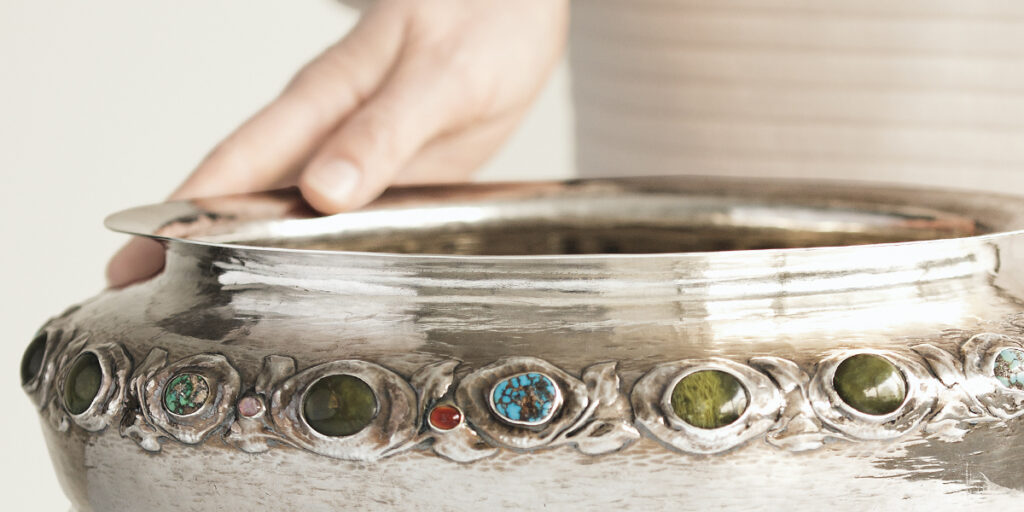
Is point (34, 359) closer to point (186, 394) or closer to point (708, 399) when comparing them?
point (186, 394)

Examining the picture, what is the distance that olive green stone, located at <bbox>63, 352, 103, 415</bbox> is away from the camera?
41cm

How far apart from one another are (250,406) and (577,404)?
4.5 inches

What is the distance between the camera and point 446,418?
353 millimetres

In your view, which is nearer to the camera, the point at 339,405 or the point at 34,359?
the point at 339,405

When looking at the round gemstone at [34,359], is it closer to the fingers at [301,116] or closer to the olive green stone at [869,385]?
the fingers at [301,116]

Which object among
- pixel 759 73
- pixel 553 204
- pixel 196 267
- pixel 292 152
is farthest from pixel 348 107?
pixel 759 73

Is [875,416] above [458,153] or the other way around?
the other way around

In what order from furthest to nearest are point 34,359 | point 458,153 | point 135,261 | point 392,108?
1. point 458,153
2. point 392,108
3. point 135,261
4. point 34,359

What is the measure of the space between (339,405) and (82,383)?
0.12 m

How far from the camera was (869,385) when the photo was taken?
14.2 inches

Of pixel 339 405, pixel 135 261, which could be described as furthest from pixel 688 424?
pixel 135 261

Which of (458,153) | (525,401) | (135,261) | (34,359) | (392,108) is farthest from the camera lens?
(458,153)

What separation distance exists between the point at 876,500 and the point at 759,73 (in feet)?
2.41

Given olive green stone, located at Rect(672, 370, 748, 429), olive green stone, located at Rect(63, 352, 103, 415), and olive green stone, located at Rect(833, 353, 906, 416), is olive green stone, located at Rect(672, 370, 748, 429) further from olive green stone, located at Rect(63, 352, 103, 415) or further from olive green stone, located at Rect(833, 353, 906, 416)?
olive green stone, located at Rect(63, 352, 103, 415)
